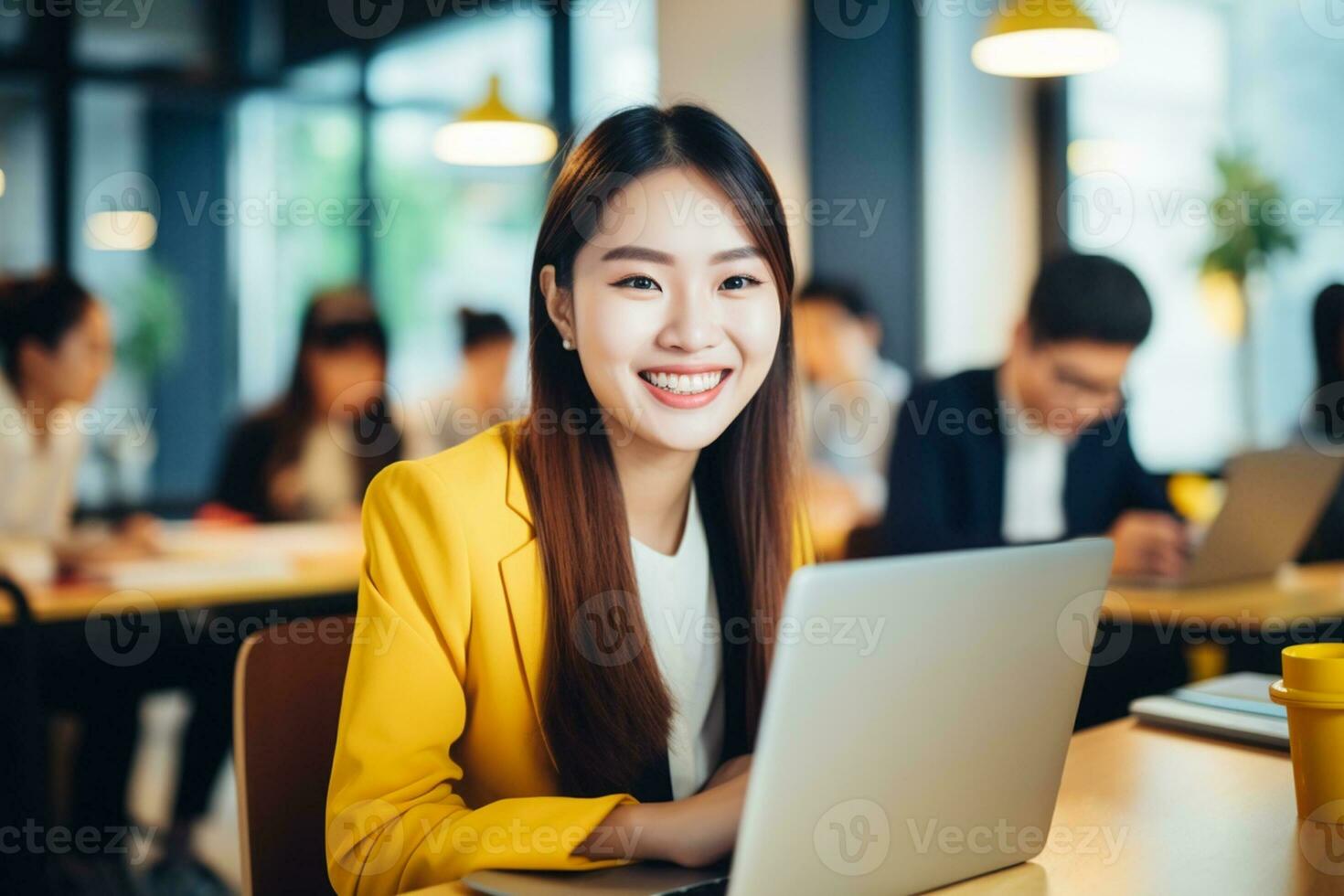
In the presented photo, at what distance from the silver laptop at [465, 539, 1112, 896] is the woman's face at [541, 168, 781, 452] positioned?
1.62ft

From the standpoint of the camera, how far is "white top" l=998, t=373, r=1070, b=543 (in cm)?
310

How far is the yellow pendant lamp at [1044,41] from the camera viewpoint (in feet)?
11.8

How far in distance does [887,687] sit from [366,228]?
18.6 feet

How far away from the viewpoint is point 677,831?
→ 1096 mm

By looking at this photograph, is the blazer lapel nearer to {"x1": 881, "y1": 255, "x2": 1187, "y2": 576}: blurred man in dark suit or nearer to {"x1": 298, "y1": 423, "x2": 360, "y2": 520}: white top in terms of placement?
{"x1": 881, "y1": 255, "x2": 1187, "y2": 576}: blurred man in dark suit

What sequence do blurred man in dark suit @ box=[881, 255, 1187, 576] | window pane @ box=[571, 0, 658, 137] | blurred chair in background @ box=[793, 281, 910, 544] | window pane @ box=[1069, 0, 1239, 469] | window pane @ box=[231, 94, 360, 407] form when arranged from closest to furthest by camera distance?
blurred man in dark suit @ box=[881, 255, 1187, 576] → blurred chair in background @ box=[793, 281, 910, 544] → window pane @ box=[1069, 0, 1239, 469] → window pane @ box=[231, 94, 360, 407] → window pane @ box=[571, 0, 658, 137]

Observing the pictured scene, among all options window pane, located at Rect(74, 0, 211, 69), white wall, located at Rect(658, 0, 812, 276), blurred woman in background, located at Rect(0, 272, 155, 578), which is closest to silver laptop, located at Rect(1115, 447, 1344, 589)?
blurred woman in background, located at Rect(0, 272, 155, 578)

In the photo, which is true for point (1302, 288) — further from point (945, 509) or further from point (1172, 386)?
point (945, 509)

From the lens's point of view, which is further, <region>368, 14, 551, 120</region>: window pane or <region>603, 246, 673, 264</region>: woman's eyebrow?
<region>368, 14, 551, 120</region>: window pane

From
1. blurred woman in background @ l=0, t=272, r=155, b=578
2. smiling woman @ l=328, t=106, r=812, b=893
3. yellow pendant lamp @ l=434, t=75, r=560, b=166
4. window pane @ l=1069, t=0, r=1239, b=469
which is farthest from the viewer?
window pane @ l=1069, t=0, r=1239, b=469

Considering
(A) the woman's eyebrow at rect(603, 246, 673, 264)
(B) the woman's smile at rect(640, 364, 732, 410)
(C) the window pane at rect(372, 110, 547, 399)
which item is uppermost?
(C) the window pane at rect(372, 110, 547, 399)

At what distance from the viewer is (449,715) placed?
1.26 metres

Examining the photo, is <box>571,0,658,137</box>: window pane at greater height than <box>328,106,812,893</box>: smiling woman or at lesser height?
greater

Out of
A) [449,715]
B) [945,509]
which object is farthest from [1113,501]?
[449,715]
